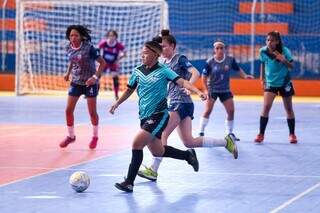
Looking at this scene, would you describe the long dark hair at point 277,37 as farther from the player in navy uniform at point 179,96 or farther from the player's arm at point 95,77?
the player in navy uniform at point 179,96

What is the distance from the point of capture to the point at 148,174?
455 inches

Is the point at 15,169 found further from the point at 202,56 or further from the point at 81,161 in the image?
the point at 202,56

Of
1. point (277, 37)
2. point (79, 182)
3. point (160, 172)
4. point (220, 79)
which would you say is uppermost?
point (277, 37)

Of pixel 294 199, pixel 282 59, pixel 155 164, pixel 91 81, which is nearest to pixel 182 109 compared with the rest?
pixel 155 164

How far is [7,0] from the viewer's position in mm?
32156

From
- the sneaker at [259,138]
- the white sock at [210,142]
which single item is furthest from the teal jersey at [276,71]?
the white sock at [210,142]

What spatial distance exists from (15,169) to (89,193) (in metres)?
2.26

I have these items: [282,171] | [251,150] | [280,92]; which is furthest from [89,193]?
[280,92]

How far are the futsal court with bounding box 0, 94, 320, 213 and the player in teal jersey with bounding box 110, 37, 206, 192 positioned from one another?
1.30 feet

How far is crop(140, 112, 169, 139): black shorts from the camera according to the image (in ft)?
35.1

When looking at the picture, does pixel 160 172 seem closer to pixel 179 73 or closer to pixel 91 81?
pixel 179 73

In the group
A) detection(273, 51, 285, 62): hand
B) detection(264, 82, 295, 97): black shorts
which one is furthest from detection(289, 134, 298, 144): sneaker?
detection(273, 51, 285, 62): hand

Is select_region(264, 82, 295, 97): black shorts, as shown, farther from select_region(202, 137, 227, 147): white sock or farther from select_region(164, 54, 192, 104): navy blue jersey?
select_region(164, 54, 192, 104): navy blue jersey

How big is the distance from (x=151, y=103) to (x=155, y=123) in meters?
0.26
